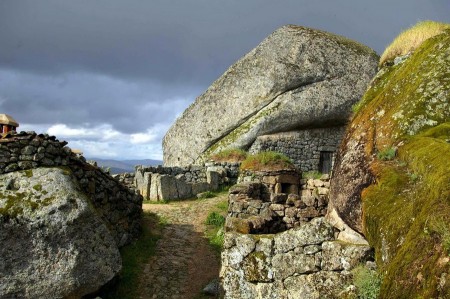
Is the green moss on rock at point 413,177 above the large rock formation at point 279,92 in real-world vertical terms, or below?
below

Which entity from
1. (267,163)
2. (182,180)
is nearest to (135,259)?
(182,180)

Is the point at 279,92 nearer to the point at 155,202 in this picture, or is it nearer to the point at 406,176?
the point at 155,202

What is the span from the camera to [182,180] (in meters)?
20.1

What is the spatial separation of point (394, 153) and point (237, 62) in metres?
24.4

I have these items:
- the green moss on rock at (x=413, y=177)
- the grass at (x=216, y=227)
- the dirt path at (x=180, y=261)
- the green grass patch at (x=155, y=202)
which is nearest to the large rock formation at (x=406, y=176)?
the green moss on rock at (x=413, y=177)

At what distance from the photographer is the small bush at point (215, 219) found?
608 inches

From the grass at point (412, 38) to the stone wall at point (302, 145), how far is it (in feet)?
48.2

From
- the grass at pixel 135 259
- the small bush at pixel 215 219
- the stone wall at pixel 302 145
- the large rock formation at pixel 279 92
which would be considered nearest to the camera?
the grass at pixel 135 259

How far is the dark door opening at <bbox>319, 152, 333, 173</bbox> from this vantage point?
2805 cm

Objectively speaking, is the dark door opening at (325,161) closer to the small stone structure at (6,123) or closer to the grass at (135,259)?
the grass at (135,259)

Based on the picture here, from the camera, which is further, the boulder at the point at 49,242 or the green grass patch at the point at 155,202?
the green grass patch at the point at 155,202

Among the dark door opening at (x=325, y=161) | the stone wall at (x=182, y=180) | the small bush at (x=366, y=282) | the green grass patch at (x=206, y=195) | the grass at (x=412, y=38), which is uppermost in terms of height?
the grass at (x=412, y=38)

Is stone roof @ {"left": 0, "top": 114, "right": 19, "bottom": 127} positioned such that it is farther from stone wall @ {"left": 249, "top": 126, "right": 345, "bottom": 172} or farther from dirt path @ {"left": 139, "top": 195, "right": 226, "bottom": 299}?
stone wall @ {"left": 249, "top": 126, "right": 345, "bottom": 172}

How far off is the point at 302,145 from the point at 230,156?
5142 millimetres
